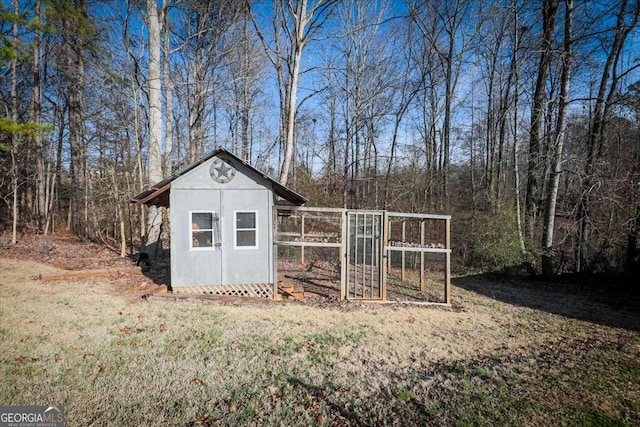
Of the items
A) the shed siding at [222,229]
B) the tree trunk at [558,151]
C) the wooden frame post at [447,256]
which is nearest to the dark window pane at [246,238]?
the shed siding at [222,229]

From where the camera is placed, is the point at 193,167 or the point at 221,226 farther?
the point at 221,226

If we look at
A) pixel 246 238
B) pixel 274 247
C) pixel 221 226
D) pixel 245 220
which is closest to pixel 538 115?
pixel 274 247

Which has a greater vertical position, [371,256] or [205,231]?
[205,231]

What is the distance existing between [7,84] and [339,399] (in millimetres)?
21248

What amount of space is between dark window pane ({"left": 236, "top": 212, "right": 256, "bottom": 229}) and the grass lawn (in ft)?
6.36

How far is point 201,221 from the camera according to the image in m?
7.45

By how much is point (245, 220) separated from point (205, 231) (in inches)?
39.3

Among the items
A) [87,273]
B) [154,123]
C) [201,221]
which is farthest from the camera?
[154,123]

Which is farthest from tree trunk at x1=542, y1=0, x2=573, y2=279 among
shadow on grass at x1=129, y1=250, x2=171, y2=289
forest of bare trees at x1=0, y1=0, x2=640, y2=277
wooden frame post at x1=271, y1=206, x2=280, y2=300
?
shadow on grass at x1=129, y1=250, x2=171, y2=289

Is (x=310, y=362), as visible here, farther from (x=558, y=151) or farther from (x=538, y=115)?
(x=538, y=115)

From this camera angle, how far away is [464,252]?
42.6 feet

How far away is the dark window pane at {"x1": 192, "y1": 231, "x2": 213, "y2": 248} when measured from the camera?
747 centimetres

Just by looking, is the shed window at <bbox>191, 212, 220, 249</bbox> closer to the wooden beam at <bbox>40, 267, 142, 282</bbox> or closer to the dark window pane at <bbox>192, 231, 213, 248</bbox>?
the dark window pane at <bbox>192, 231, 213, 248</bbox>

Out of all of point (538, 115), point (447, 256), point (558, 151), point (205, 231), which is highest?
point (538, 115)
